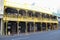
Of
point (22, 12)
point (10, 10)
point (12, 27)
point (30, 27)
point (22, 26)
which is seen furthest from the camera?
point (30, 27)

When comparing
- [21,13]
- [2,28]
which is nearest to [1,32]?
[2,28]

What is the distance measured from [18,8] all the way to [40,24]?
639 inches

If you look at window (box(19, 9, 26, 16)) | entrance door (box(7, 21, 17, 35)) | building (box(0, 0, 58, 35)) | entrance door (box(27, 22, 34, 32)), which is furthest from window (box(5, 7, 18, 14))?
entrance door (box(27, 22, 34, 32))

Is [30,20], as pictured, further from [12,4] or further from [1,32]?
[1,32]

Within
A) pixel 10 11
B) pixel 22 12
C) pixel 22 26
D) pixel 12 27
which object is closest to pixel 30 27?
pixel 22 26

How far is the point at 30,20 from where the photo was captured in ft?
154

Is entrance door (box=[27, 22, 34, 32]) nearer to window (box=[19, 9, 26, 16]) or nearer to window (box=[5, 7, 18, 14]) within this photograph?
window (box=[19, 9, 26, 16])

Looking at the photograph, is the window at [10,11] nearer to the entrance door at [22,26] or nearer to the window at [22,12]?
the window at [22,12]

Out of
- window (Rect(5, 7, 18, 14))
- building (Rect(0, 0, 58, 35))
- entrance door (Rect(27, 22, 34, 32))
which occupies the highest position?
window (Rect(5, 7, 18, 14))

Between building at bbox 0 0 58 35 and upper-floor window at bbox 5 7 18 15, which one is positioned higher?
upper-floor window at bbox 5 7 18 15

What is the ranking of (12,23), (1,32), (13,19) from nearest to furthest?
1. (1,32)
2. (13,19)
3. (12,23)

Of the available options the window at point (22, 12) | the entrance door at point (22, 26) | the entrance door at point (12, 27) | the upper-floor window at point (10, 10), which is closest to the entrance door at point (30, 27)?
Result: the entrance door at point (22, 26)

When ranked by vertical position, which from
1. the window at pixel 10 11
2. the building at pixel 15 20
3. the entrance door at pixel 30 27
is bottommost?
the entrance door at pixel 30 27

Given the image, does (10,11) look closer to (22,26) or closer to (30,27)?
(22,26)
